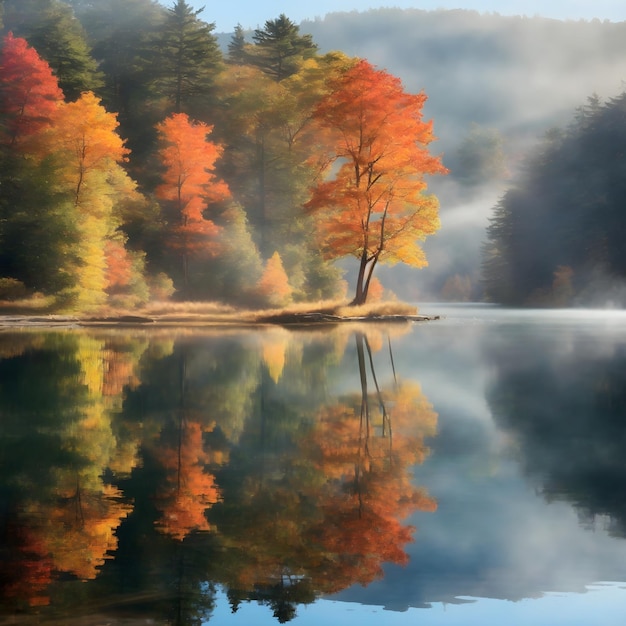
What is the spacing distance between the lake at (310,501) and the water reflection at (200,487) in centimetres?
2

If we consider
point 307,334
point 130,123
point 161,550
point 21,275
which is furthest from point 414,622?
point 130,123

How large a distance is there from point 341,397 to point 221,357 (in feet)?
24.7

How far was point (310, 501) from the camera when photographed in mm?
7055

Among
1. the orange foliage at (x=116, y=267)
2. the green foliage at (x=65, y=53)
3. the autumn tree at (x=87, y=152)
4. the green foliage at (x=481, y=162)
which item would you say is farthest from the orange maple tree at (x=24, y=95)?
the green foliage at (x=481, y=162)

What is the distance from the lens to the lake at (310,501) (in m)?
4.97

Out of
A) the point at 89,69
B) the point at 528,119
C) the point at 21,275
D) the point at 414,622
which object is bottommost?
the point at 414,622

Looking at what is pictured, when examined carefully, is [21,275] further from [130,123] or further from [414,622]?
[414,622]

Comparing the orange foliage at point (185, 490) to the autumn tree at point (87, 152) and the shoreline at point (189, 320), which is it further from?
the autumn tree at point (87, 152)

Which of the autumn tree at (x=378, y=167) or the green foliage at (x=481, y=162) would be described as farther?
the green foliage at (x=481, y=162)

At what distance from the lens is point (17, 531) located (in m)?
6.15

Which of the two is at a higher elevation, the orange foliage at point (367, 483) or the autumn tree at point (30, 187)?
the autumn tree at point (30, 187)

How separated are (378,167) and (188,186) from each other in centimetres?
1231

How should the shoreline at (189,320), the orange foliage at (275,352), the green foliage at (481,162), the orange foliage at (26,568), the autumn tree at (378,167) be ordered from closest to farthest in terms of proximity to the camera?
the orange foliage at (26,568) → the orange foliage at (275,352) → the shoreline at (189,320) → the autumn tree at (378,167) → the green foliage at (481,162)

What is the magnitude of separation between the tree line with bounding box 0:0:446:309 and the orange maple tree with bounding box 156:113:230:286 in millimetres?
81
